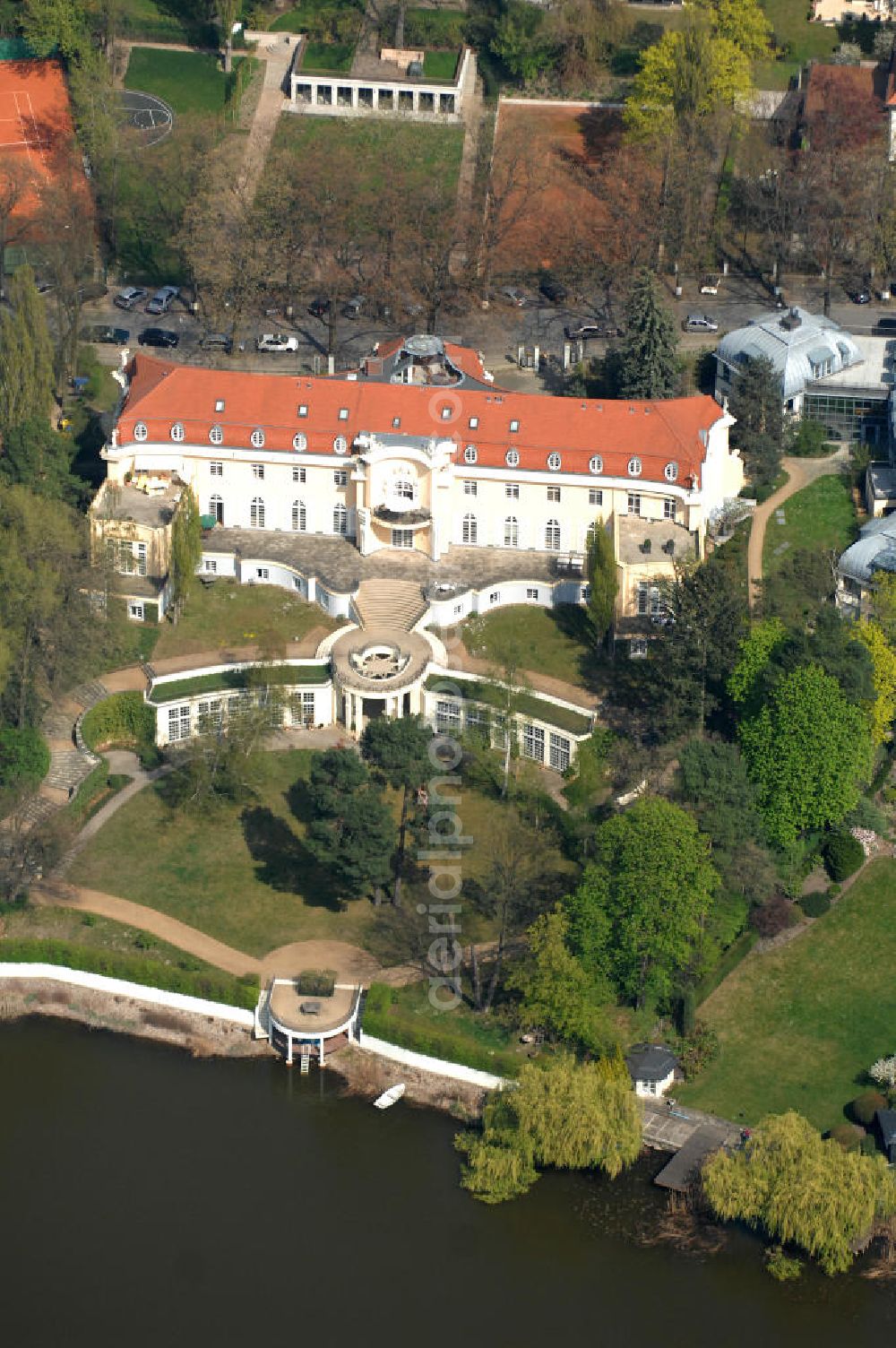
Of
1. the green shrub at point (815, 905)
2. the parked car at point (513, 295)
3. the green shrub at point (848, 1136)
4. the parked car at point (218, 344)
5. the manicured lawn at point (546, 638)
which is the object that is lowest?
the green shrub at point (848, 1136)

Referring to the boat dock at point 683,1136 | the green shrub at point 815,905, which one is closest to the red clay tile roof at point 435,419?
the green shrub at point 815,905

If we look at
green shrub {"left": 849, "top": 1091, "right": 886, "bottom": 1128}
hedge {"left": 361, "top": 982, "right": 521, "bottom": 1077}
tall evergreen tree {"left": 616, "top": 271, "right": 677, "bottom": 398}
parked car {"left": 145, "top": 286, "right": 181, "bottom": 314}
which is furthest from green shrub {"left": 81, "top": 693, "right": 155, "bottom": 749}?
green shrub {"left": 849, "top": 1091, "right": 886, "bottom": 1128}

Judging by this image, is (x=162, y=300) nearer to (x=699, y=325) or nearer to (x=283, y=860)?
(x=699, y=325)

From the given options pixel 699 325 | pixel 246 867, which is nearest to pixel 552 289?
pixel 699 325

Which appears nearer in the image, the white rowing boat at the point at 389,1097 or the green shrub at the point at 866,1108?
the green shrub at the point at 866,1108

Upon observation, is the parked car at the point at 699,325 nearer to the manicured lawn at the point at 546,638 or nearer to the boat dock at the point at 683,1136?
the manicured lawn at the point at 546,638

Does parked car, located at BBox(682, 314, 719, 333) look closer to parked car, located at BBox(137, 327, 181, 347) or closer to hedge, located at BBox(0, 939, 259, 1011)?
parked car, located at BBox(137, 327, 181, 347)
